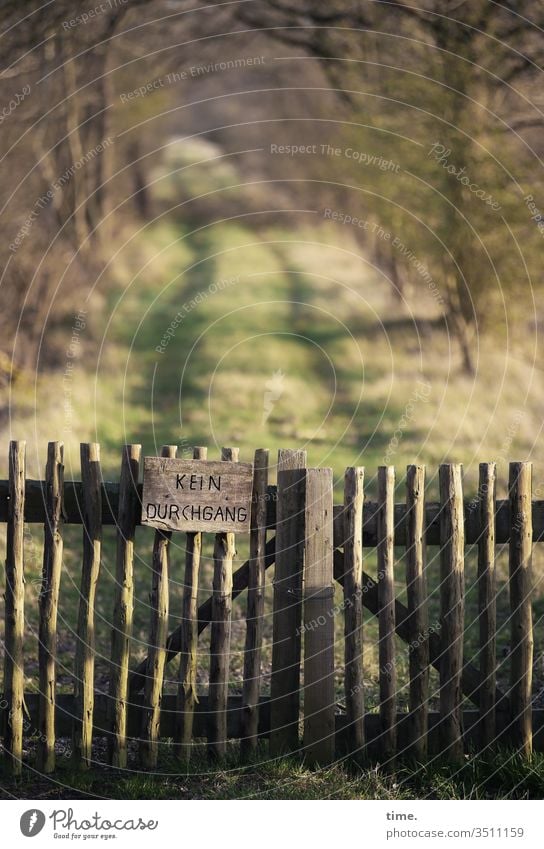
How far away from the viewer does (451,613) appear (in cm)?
590

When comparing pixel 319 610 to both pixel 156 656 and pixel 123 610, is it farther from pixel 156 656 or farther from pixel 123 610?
pixel 123 610

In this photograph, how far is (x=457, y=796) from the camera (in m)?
5.71

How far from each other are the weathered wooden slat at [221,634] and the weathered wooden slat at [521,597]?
1.88 m

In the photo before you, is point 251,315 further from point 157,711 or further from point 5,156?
point 157,711

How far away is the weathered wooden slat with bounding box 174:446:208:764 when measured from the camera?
5.84 m

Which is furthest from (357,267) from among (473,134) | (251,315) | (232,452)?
(232,452)

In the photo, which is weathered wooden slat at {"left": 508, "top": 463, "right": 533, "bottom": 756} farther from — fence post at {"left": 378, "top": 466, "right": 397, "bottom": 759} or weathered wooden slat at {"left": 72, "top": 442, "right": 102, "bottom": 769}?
weathered wooden slat at {"left": 72, "top": 442, "right": 102, "bottom": 769}

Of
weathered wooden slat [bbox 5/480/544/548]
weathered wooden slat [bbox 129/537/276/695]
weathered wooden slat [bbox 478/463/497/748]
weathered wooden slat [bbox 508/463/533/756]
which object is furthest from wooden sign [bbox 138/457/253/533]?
weathered wooden slat [bbox 508/463/533/756]

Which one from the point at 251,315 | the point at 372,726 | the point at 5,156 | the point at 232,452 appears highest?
the point at 5,156

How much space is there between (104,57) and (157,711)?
15.6m

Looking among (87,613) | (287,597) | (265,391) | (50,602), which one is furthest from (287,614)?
(265,391)

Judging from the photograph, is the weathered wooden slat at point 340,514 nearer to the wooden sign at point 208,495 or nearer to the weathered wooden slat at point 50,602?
the weathered wooden slat at point 50,602
